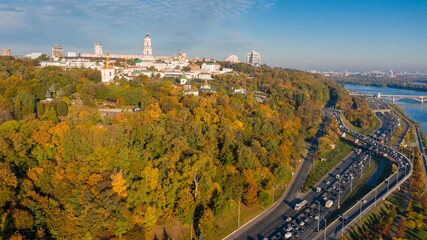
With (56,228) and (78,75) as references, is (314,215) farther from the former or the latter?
(78,75)

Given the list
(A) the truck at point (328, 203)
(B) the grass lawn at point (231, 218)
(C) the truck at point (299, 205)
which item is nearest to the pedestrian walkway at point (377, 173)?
(A) the truck at point (328, 203)

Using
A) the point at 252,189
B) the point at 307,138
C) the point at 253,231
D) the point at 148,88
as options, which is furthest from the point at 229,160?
the point at 307,138

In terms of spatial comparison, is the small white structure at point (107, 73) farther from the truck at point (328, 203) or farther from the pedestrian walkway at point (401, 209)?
the pedestrian walkway at point (401, 209)

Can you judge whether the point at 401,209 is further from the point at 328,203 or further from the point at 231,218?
the point at 231,218

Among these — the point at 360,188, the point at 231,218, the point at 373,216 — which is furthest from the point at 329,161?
the point at 231,218

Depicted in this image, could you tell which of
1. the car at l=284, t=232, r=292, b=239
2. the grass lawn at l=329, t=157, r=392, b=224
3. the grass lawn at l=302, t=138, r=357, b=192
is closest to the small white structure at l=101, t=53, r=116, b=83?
the grass lawn at l=302, t=138, r=357, b=192

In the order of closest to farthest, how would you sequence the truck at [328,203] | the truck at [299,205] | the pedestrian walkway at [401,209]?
1. the pedestrian walkway at [401,209]
2. the truck at [299,205]
3. the truck at [328,203]
